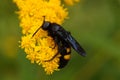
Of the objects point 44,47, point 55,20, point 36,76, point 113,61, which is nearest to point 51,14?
point 55,20

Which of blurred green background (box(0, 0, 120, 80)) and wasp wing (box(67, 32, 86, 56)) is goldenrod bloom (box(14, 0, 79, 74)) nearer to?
wasp wing (box(67, 32, 86, 56))

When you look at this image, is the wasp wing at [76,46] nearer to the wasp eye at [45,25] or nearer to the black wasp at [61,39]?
the black wasp at [61,39]

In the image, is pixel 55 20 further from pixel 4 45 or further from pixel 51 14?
pixel 4 45

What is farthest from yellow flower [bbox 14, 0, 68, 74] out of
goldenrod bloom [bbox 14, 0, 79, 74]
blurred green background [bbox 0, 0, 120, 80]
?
blurred green background [bbox 0, 0, 120, 80]

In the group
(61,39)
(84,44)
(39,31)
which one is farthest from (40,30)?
(84,44)

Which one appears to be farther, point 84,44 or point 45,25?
point 84,44

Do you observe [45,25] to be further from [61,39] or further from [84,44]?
[84,44]
